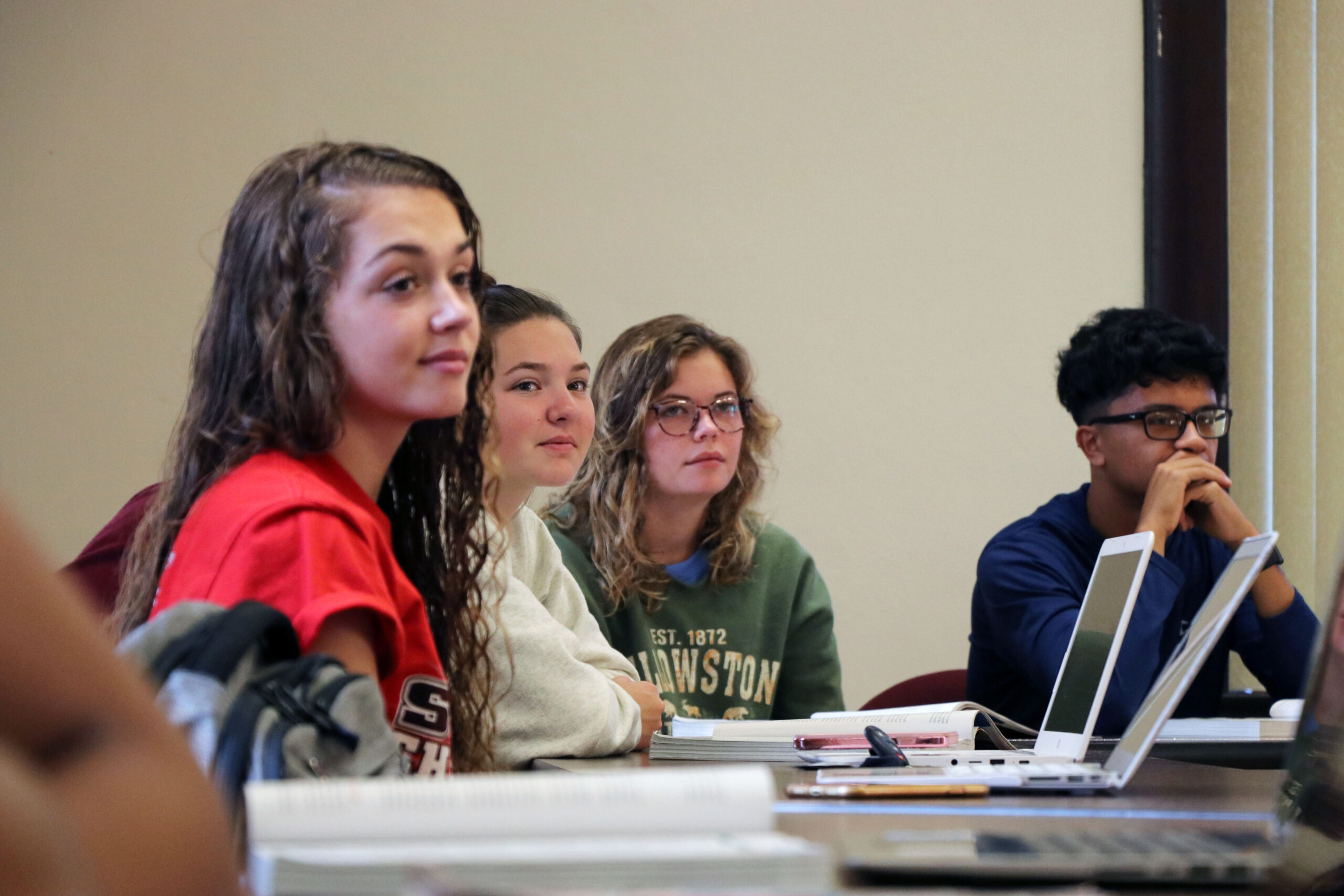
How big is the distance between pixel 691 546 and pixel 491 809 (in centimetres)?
187

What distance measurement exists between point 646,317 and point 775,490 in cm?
52

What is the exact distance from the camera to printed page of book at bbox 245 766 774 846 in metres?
0.54

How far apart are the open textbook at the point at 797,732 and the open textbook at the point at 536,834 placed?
72 centimetres

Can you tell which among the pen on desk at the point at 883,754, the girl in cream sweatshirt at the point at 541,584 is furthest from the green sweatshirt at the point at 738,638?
the pen on desk at the point at 883,754

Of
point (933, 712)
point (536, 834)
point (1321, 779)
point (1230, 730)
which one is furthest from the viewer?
point (1230, 730)

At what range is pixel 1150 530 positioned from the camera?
221 cm

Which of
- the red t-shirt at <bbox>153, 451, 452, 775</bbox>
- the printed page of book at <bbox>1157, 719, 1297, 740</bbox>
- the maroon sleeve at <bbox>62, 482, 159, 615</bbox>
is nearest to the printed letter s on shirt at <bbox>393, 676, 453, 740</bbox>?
the red t-shirt at <bbox>153, 451, 452, 775</bbox>

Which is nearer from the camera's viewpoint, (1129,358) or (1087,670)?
(1087,670)

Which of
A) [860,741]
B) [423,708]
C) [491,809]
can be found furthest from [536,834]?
[860,741]

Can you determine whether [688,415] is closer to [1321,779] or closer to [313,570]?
[313,570]

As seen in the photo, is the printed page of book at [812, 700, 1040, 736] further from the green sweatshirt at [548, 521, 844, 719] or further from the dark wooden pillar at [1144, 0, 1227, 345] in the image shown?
the dark wooden pillar at [1144, 0, 1227, 345]

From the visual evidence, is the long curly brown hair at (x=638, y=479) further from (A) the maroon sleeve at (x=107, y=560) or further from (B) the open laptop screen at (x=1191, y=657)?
(B) the open laptop screen at (x=1191, y=657)

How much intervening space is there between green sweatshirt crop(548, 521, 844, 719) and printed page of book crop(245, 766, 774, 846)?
163 cm

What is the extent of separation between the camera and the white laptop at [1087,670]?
1255mm
